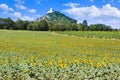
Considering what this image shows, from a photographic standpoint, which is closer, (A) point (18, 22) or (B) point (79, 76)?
(B) point (79, 76)

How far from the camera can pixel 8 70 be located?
8.66 metres

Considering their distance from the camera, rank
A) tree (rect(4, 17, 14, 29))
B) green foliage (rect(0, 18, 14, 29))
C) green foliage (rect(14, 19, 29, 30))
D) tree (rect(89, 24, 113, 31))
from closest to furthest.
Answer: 1. tree (rect(89, 24, 113, 31))
2. green foliage (rect(0, 18, 14, 29))
3. tree (rect(4, 17, 14, 29))
4. green foliage (rect(14, 19, 29, 30))

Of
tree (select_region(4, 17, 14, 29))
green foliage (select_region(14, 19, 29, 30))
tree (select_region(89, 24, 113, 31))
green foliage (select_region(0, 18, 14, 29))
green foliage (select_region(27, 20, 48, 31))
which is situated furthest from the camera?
green foliage (select_region(14, 19, 29, 30))

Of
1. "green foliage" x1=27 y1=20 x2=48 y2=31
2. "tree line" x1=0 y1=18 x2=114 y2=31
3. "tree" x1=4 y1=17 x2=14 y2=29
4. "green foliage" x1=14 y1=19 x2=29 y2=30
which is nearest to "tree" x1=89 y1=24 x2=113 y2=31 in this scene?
"tree line" x1=0 y1=18 x2=114 y2=31

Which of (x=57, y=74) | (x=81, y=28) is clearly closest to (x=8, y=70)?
(x=57, y=74)

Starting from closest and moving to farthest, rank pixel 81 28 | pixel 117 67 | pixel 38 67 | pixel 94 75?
pixel 94 75
pixel 117 67
pixel 38 67
pixel 81 28

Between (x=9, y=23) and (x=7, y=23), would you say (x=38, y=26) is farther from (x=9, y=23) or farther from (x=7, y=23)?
(x=7, y=23)

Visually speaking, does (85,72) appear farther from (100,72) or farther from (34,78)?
(34,78)

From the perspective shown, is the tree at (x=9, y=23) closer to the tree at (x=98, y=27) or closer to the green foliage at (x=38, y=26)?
the green foliage at (x=38, y=26)

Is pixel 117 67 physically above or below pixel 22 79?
above

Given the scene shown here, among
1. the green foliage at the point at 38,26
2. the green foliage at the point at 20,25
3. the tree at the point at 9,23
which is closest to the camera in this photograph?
the green foliage at the point at 38,26

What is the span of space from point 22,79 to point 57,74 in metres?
1.32

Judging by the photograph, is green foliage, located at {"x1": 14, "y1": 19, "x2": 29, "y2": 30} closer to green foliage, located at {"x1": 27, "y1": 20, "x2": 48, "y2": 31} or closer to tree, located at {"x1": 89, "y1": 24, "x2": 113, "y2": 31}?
green foliage, located at {"x1": 27, "y1": 20, "x2": 48, "y2": 31}

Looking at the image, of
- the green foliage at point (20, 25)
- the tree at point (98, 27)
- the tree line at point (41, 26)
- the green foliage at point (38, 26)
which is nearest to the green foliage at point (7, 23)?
the tree line at point (41, 26)
